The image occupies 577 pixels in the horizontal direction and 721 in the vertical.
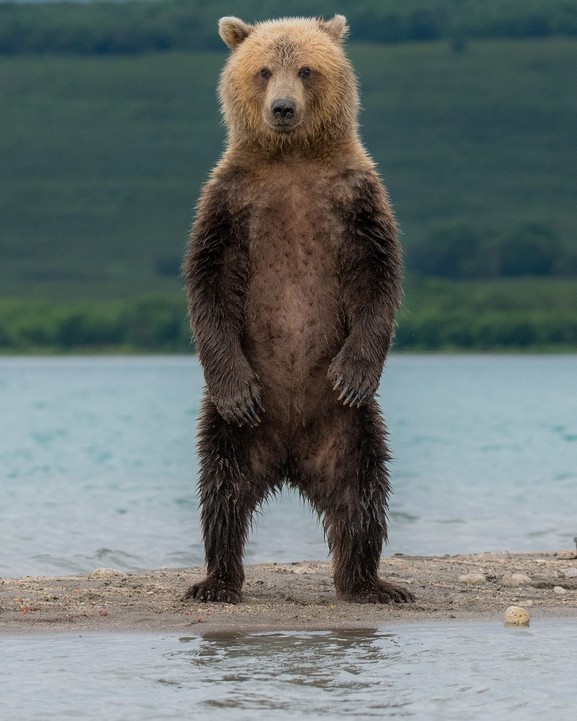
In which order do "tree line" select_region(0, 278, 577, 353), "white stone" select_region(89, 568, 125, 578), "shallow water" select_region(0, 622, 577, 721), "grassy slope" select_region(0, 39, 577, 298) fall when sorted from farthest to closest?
"grassy slope" select_region(0, 39, 577, 298)
"tree line" select_region(0, 278, 577, 353)
"white stone" select_region(89, 568, 125, 578)
"shallow water" select_region(0, 622, 577, 721)

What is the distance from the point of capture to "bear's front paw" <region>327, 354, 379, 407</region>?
23.8ft

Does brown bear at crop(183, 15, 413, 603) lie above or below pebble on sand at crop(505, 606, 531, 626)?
above

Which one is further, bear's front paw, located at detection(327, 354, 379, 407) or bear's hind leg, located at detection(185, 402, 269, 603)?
bear's hind leg, located at detection(185, 402, 269, 603)

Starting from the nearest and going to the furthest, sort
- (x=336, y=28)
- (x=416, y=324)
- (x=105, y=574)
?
(x=336, y=28) → (x=105, y=574) → (x=416, y=324)

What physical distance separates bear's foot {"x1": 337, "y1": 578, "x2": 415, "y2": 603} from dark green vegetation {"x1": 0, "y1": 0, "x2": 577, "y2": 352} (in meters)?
118

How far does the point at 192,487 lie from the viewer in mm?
17875

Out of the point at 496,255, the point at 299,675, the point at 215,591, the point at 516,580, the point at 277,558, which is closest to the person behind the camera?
the point at 299,675

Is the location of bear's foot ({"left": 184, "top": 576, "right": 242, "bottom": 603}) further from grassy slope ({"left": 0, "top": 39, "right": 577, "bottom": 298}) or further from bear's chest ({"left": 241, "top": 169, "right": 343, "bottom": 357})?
grassy slope ({"left": 0, "top": 39, "right": 577, "bottom": 298})

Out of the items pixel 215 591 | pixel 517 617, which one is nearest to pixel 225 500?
pixel 215 591

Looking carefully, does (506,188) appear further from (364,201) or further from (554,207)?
(364,201)

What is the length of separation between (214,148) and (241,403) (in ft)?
536

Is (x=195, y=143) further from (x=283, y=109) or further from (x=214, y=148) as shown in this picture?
(x=283, y=109)

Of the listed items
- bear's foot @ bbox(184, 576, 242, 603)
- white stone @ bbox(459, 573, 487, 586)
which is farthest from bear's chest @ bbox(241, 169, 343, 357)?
white stone @ bbox(459, 573, 487, 586)

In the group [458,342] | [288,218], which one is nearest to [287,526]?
[288,218]
